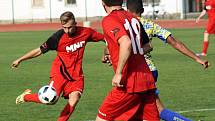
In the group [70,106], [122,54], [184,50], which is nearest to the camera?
[122,54]

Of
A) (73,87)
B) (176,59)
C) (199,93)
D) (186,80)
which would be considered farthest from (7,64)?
(73,87)

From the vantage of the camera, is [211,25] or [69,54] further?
[211,25]

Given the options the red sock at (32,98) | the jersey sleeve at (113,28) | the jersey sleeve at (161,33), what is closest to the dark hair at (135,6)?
the jersey sleeve at (161,33)

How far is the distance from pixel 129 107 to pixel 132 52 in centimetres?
63

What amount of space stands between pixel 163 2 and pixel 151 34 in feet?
191

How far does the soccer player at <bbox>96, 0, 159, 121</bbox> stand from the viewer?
7512 mm

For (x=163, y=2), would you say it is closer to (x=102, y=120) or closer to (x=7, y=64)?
(x=7, y=64)

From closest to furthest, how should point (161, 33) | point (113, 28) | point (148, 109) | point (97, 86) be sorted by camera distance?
point (113, 28), point (148, 109), point (161, 33), point (97, 86)

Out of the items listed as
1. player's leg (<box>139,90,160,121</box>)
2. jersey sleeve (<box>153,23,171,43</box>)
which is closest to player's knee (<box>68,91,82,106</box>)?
jersey sleeve (<box>153,23,171,43</box>)

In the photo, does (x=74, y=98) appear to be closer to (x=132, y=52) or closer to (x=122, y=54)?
(x=132, y=52)

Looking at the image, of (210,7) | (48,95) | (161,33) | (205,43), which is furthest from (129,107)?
(210,7)

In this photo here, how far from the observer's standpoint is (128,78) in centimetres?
758

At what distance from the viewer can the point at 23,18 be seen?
2734 inches

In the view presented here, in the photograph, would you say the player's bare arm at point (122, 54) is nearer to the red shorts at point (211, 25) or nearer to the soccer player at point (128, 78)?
the soccer player at point (128, 78)
